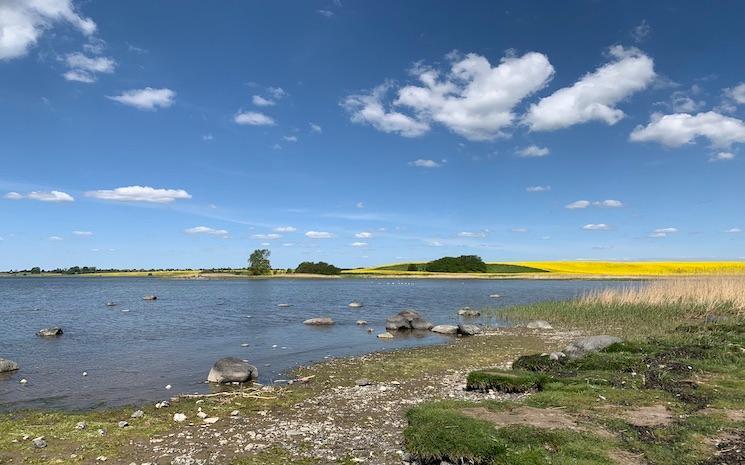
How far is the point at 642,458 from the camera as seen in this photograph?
8.86 metres

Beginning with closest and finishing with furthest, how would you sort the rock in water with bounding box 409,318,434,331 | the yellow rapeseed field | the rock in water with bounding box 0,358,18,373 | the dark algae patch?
the dark algae patch, the rock in water with bounding box 0,358,18,373, the rock in water with bounding box 409,318,434,331, the yellow rapeseed field

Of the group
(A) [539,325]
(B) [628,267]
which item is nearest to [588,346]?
(A) [539,325]

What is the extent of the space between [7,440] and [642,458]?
44.1 feet

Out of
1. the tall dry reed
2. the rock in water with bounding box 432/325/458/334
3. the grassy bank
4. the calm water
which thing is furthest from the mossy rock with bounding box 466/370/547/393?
the tall dry reed

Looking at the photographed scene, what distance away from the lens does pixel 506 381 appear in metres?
15.0

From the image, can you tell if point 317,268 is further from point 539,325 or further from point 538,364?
point 538,364

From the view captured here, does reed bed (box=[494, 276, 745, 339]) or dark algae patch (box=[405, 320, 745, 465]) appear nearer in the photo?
dark algae patch (box=[405, 320, 745, 465])

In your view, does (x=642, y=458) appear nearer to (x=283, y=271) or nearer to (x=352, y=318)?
(x=352, y=318)

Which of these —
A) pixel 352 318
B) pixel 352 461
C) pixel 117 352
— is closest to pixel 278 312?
pixel 352 318

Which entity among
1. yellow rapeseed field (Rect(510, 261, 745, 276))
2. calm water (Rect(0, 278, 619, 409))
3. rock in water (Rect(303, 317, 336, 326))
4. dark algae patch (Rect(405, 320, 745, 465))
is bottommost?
calm water (Rect(0, 278, 619, 409))

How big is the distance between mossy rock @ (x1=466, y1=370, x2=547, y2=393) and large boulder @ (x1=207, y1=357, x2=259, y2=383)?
8.33 m

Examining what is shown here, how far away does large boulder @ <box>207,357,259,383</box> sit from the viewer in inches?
731

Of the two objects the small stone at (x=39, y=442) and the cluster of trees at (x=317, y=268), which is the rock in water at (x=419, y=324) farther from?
the cluster of trees at (x=317, y=268)

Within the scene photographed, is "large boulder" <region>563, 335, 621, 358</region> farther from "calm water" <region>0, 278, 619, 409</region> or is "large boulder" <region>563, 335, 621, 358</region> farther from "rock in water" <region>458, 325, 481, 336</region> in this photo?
"rock in water" <region>458, 325, 481, 336</region>
